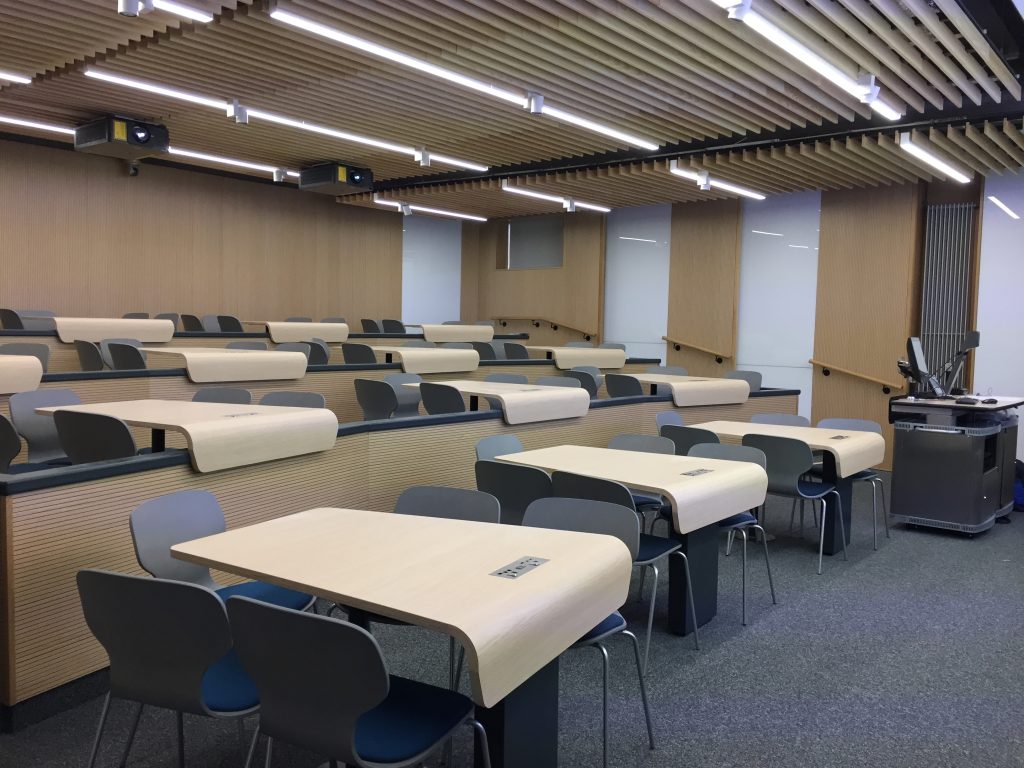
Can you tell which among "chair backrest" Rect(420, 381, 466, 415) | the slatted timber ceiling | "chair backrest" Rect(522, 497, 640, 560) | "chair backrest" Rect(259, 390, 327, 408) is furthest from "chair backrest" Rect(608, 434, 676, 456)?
the slatted timber ceiling

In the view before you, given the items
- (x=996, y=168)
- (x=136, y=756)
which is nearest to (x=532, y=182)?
(x=996, y=168)

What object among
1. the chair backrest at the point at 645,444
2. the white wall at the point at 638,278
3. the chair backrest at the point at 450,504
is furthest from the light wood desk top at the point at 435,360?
the white wall at the point at 638,278

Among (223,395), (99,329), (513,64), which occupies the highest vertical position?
(513,64)

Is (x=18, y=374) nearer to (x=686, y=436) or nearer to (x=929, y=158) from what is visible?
(x=686, y=436)

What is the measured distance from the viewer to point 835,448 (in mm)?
5238

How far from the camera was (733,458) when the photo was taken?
15.7 ft

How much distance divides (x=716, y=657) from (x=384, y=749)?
2321 millimetres

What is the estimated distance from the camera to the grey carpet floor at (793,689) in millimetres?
3027

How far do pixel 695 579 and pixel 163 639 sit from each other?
2.77m

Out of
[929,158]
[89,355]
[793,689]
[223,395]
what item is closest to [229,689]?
[793,689]

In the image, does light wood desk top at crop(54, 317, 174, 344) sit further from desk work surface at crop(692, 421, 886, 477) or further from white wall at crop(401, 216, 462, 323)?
white wall at crop(401, 216, 462, 323)

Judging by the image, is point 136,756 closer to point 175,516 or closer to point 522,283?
point 175,516

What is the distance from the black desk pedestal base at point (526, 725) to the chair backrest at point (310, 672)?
289 millimetres

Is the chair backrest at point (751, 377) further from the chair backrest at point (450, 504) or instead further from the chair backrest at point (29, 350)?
the chair backrest at point (29, 350)
